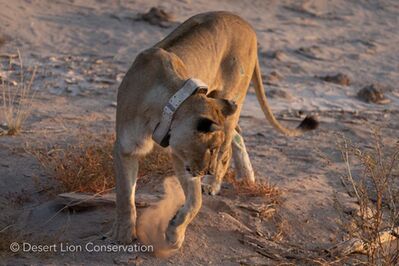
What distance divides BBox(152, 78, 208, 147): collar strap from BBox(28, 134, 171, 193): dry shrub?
1026 millimetres

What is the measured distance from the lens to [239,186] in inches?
229

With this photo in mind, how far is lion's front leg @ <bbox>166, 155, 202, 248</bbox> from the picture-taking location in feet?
15.3

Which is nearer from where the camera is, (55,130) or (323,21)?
(55,130)

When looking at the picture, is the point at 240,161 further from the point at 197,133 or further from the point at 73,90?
the point at 73,90

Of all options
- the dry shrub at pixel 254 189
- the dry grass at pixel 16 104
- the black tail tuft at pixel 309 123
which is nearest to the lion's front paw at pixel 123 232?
the dry shrub at pixel 254 189

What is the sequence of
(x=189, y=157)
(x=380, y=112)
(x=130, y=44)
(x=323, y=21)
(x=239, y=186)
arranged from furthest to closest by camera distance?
(x=323, y=21)
(x=130, y=44)
(x=380, y=112)
(x=239, y=186)
(x=189, y=157)

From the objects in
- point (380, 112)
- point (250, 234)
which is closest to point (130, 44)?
point (380, 112)

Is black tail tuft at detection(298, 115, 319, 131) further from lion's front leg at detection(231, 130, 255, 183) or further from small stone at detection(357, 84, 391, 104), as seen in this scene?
small stone at detection(357, 84, 391, 104)

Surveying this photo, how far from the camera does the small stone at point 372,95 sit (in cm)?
964

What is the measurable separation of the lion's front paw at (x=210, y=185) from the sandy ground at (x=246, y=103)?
0.07 m

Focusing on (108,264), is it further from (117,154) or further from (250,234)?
(250,234)

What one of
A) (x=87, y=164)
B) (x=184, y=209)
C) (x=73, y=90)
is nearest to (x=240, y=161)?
(x=87, y=164)

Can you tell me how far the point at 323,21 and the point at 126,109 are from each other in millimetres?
8777

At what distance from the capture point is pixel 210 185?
5.64m
